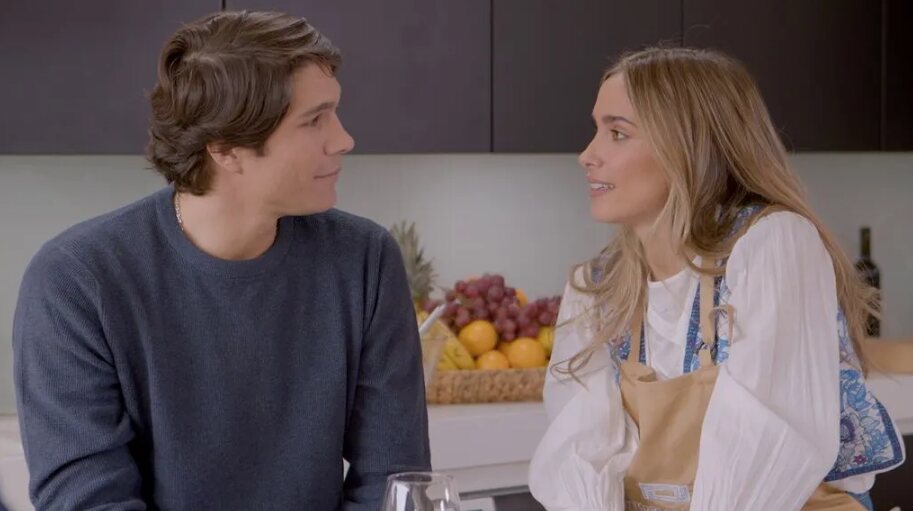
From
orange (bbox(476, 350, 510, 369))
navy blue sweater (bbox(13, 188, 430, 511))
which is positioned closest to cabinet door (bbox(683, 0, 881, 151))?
orange (bbox(476, 350, 510, 369))

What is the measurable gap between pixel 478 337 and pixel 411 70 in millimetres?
696

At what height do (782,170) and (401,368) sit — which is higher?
(782,170)

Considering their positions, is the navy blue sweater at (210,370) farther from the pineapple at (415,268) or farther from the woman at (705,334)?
the pineapple at (415,268)

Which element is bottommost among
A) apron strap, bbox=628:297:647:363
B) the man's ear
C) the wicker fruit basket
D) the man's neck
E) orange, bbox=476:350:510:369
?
the wicker fruit basket

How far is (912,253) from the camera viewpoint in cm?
443

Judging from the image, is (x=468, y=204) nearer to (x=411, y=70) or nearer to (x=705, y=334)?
(x=411, y=70)

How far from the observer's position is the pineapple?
11.4 ft

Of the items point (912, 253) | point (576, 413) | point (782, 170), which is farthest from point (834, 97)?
point (576, 413)

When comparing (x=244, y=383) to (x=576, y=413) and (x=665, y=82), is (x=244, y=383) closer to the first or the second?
(x=576, y=413)

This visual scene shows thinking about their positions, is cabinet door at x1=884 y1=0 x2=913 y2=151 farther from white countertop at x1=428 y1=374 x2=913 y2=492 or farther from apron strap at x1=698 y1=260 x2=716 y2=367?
apron strap at x1=698 y1=260 x2=716 y2=367

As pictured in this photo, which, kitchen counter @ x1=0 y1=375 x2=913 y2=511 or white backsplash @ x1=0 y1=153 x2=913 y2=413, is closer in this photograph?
kitchen counter @ x1=0 y1=375 x2=913 y2=511

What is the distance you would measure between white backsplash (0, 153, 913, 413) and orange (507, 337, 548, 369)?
57cm

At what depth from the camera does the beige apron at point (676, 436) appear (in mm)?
2111

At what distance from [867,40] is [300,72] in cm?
259
